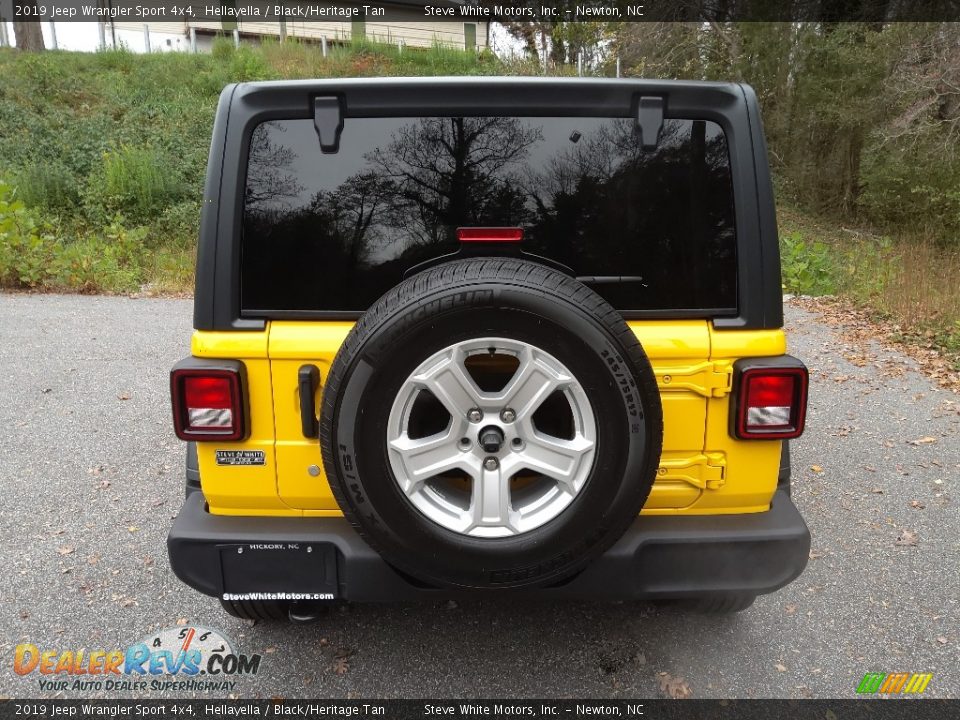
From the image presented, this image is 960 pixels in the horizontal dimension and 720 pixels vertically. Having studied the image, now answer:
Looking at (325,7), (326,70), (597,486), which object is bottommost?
(597,486)

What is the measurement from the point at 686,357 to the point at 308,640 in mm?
1900

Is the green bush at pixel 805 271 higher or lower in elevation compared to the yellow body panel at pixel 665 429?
lower

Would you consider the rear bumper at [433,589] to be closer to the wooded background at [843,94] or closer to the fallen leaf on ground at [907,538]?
the fallen leaf on ground at [907,538]

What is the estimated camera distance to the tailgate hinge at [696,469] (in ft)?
7.47

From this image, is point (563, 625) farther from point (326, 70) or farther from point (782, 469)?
point (326, 70)

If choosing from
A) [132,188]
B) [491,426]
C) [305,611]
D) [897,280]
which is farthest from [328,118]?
[132,188]

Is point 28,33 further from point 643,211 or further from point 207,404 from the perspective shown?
point 643,211

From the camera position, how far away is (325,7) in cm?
2777

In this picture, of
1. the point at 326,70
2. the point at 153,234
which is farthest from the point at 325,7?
the point at 153,234

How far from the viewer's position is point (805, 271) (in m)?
11.3

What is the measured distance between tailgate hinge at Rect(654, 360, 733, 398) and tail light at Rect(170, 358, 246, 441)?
138cm

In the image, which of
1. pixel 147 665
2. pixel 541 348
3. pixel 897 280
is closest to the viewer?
pixel 541 348

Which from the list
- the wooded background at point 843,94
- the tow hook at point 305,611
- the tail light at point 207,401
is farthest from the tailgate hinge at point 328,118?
the wooded background at point 843,94
